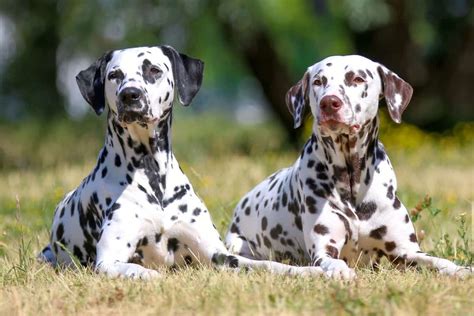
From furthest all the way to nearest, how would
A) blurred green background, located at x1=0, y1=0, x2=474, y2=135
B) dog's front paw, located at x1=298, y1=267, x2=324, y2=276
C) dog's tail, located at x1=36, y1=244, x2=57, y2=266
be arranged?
blurred green background, located at x1=0, y1=0, x2=474, y2=135 < dog's tail, located at x1=36, y1=244, x2=57, y2=266 < dog's front paw, located at x1=298, y1=267, x2=324, y2=276

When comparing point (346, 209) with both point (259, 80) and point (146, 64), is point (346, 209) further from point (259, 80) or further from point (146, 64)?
point (259, 80)

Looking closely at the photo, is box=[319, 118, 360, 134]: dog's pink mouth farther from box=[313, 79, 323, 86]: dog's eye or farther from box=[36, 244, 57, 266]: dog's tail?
box=[36, 244, 57, 266]: dog's tail

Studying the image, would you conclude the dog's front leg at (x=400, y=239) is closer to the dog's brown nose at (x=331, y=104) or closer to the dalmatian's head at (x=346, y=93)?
the dalmatian's head at (x=346, y=93)

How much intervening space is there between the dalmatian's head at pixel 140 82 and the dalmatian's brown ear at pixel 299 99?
2.17ft

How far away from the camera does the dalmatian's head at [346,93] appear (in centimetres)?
654

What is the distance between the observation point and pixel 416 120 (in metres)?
20.4

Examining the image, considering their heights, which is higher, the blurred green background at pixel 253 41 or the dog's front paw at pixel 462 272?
the blurred green background at pixel 253 41

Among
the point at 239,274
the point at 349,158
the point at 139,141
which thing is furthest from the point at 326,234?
the point at 139,141

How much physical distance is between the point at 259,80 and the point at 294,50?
9.36 ft

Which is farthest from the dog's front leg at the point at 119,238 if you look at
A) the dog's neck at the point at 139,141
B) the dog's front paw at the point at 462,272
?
the dog's front paw at the point at 462,272

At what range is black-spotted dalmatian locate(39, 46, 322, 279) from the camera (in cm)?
671

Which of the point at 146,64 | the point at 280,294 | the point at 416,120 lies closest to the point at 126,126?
the point at 146,64

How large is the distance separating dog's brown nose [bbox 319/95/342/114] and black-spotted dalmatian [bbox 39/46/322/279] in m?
1.06

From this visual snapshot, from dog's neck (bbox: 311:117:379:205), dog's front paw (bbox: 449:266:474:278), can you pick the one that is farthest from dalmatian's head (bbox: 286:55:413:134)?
dog's front paw (bbox: 449:266:474:278)
